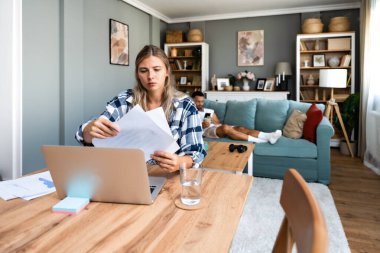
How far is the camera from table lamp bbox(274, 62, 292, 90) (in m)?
5.57

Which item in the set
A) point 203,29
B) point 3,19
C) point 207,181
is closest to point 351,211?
point 207,181

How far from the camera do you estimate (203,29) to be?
252 inches

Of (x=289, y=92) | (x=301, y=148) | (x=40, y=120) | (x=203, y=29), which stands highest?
(x=203, y=29)

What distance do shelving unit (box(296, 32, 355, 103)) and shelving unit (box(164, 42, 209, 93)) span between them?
1751 millimetres

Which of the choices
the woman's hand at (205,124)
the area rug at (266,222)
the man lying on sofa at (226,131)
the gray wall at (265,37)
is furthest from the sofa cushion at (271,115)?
the gray wall at (265,37)

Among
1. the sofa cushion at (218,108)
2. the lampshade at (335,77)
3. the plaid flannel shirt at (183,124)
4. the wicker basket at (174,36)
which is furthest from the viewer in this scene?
the wicker basket at (174,36)

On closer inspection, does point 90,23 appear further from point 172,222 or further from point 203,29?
point 172,222

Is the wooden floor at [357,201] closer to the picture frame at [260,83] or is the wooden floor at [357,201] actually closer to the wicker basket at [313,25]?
the picture frame at [260,83]

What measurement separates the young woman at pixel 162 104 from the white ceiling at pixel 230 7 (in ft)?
13.1

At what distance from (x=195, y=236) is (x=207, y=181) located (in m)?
0.40

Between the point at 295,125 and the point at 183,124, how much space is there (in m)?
2.70

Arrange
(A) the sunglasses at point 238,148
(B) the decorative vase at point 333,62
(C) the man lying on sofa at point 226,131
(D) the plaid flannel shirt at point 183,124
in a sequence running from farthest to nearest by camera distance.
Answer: (B) the decorative vase at point 333,62 → (C) the man lying on sofa at point 226,131 → (A) the sunglasses at point 238,148 → (D) the plaid flannel shirt at point 183,124

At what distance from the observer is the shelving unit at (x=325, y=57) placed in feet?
17.0

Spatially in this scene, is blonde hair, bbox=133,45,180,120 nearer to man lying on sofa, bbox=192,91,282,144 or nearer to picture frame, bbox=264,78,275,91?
man lying on sofa, bbox=192,91,282,144
